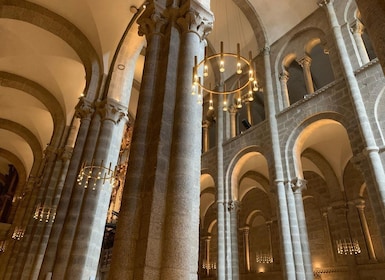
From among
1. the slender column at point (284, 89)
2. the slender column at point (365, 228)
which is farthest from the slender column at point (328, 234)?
the slender column at point (284, 89)

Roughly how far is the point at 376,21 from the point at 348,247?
11.6m

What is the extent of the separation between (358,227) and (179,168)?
1104 cm

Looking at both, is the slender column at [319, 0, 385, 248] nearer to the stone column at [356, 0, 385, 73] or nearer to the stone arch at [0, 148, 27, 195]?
the stone column at [356, 0, 385, 73]

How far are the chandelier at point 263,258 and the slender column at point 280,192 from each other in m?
6.41

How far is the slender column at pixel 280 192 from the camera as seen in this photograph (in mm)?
8414

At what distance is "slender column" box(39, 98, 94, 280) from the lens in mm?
7844

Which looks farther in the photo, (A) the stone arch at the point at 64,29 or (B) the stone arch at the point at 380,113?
(A) the stone arch at the point at 64,29

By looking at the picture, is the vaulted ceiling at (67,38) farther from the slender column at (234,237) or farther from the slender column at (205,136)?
the slender column at (234,237)

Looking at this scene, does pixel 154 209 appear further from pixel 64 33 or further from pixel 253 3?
pixel 253 3

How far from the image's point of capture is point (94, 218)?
7.70 m

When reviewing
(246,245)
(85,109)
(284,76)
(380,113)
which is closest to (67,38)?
(85,109)

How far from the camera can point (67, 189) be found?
894cm

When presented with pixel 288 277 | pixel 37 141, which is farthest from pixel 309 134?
pixel 37 141

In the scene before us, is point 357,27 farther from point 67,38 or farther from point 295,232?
point 67,38
